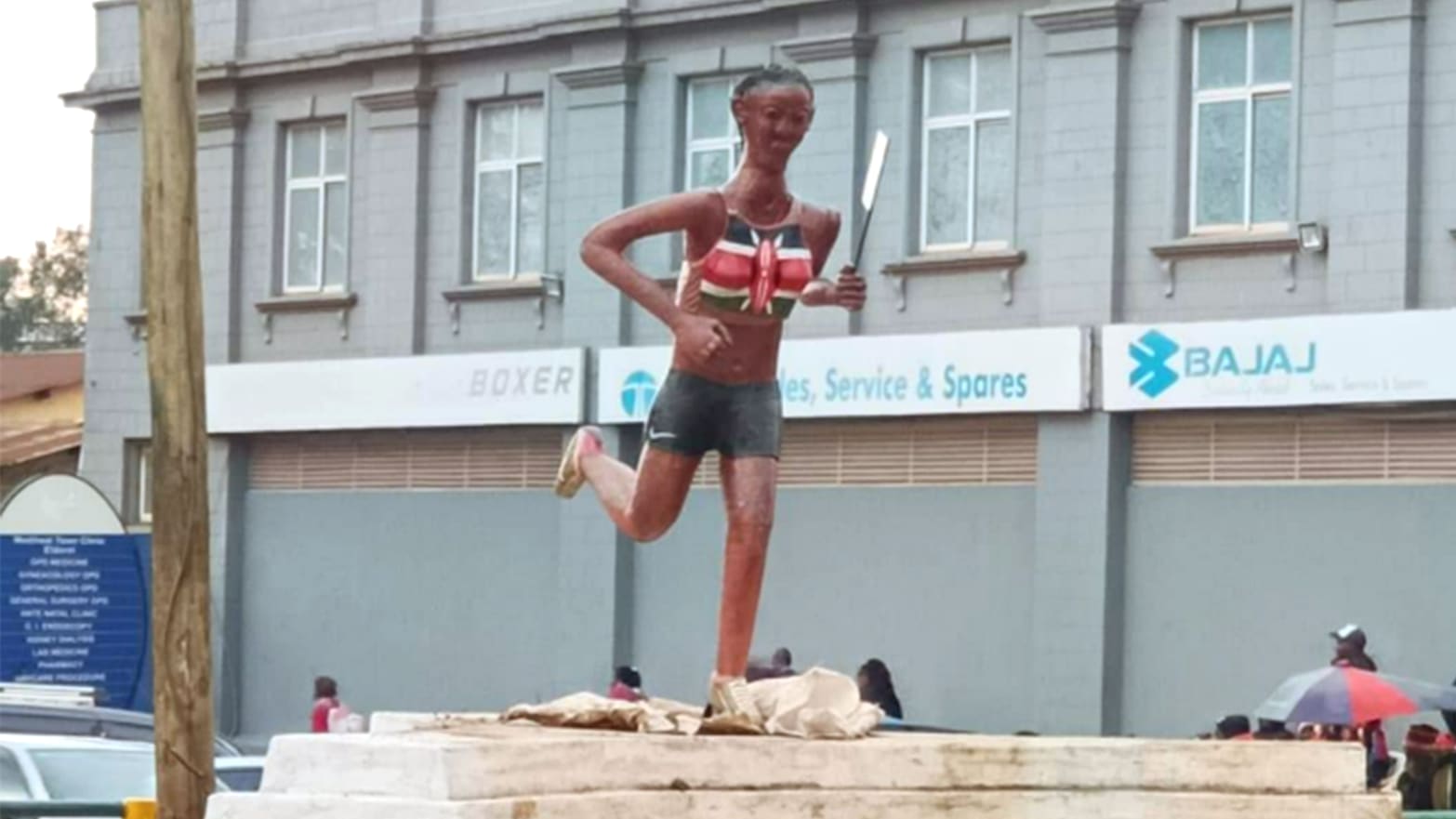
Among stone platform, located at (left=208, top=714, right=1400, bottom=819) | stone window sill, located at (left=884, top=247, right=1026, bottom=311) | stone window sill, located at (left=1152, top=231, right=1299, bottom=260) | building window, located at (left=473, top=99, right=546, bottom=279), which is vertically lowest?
stone platform, located at (left=208, top=714, right=1400, bottom=819)

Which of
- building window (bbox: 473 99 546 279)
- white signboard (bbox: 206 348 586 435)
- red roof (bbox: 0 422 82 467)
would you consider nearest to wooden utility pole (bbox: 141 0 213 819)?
white signboard (bbox: 206 348 586 435)

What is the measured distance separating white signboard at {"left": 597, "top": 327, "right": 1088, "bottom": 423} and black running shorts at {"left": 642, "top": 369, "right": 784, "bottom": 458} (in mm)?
17465

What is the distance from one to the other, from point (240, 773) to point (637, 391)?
51.0ft

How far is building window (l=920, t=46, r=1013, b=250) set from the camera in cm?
2994

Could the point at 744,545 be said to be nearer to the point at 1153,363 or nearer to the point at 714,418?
the point at 714,418

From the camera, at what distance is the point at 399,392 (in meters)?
34.8

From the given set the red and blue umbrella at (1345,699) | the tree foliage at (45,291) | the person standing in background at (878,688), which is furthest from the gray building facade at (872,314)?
the tree foliage at (45,291)

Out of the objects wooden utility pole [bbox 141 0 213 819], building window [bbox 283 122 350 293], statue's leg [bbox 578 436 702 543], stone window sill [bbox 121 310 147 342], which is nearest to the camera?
statue's leg [bbox 578 436 702 543]

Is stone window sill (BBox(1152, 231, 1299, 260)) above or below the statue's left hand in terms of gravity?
above

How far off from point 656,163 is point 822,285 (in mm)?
20998

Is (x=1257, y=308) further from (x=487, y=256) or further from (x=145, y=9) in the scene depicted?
(x=145, y=9)

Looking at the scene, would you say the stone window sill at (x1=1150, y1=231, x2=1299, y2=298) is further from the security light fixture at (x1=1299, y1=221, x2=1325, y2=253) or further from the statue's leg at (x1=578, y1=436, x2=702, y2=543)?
the statue's leg at (x1=578, y1=436, x2=702, y2=543)

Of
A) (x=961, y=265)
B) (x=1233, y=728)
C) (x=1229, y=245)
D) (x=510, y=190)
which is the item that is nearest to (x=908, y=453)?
(x=961, y=265)

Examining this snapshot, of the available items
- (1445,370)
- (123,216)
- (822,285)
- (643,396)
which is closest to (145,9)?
(822,285)
